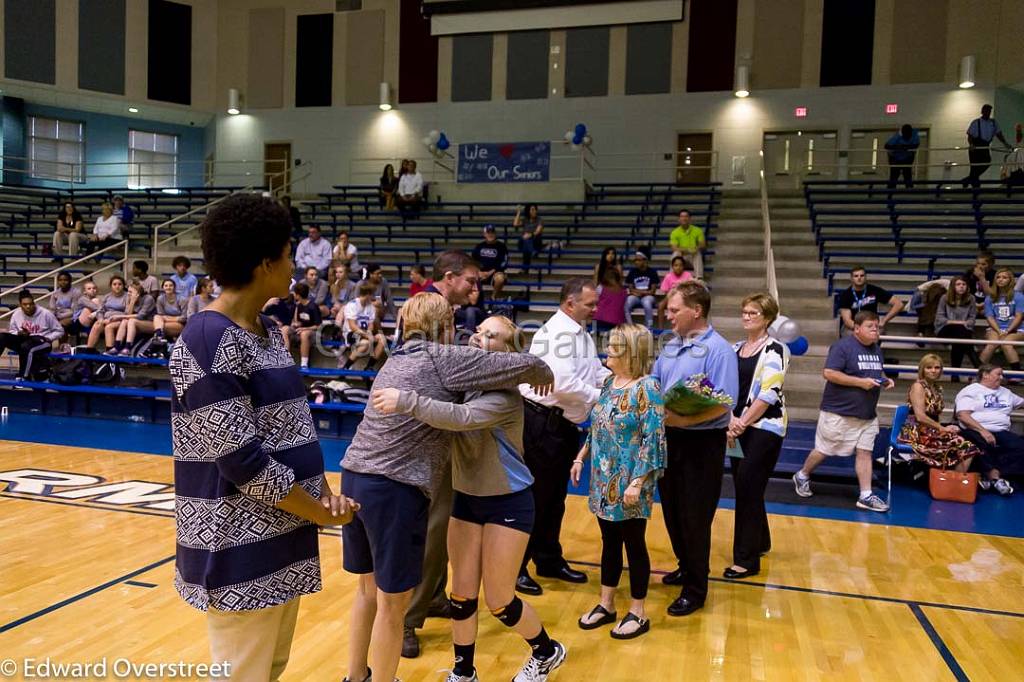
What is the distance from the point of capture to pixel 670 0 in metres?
15.1

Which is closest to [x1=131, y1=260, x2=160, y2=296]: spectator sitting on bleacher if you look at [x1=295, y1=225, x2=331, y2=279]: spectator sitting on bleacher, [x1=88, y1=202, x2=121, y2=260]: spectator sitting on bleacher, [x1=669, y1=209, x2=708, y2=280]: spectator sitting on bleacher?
[x1=295, y1=225, x2=331, y2=279]: spectator sitting on bleacher

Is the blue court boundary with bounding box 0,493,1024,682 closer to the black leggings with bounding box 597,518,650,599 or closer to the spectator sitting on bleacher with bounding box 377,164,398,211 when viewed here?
the black leggings with bounding box 597,518,650,599

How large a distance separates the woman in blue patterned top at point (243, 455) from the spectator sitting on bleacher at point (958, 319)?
333 inches

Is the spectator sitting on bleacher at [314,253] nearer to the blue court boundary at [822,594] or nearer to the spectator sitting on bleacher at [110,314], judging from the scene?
the spectator sitting on bleacher at [110,314]

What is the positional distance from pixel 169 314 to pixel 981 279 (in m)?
10.1

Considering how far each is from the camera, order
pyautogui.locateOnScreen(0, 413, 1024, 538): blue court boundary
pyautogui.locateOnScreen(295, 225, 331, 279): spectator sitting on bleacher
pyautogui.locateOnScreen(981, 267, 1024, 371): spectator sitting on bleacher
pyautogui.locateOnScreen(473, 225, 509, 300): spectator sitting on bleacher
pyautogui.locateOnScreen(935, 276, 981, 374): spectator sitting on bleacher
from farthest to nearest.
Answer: pyautogui.locateOnScreen(295, 225, 331, 279): spectator sitting on bleacher < pyautogui.locateOnScreen(473, 225, 509, 300): spectator sitting on bleacher < pyautogui.locateOnScreen(935, 276, 981, 374): spectator sitting on bleacher < pyautogui.locateOnScreen(981, 267, 1024, 371): spectator sitting on bleacher < pyautogui.locateOnScreen(0, 413, 1024, 538): blue court boundary

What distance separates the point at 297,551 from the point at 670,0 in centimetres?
1552

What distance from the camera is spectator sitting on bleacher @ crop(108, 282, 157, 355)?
977 cm

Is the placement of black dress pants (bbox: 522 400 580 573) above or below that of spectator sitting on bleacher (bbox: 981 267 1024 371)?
below

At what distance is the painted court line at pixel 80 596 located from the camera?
3400mm

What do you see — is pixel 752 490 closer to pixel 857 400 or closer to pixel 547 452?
pixel 547 452

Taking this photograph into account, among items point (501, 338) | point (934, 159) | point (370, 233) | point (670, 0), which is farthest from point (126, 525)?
point (934, 159)

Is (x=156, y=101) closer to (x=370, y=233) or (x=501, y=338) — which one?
(x=370, y=233)

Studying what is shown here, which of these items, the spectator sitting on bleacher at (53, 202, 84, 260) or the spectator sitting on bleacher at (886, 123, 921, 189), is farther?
the spectator sitting on bleacher at (53, 202, 84, 260)
